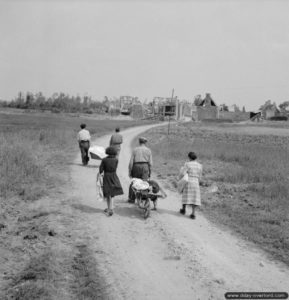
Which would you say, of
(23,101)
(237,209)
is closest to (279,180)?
(237,209)

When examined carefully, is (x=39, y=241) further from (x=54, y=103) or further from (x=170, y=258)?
(x=54, y=103)

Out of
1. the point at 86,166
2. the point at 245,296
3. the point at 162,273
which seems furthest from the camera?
the point at 86,166

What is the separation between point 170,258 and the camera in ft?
22.0

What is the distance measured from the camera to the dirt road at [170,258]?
5.65 m

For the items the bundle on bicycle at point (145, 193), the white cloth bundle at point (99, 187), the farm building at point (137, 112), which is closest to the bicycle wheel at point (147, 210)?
the bundle on bicycle at point (145, 193)

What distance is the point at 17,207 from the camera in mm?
10039

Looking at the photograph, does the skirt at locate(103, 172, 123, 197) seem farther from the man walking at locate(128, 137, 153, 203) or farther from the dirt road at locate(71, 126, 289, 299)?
the man walking at locate(128, 137, 153, 203)

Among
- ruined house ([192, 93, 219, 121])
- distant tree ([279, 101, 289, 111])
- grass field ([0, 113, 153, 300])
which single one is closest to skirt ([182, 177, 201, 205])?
grass field ([0, 113, 153, 300])

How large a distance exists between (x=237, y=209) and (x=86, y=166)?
25.3 feet

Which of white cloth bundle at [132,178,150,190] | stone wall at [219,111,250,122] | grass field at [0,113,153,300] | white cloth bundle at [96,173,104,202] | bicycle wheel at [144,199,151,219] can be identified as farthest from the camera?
stone wall at [219,111,250,122]

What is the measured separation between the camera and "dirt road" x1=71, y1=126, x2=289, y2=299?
5.65m

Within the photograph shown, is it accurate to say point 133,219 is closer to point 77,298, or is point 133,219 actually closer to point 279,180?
point 77,298

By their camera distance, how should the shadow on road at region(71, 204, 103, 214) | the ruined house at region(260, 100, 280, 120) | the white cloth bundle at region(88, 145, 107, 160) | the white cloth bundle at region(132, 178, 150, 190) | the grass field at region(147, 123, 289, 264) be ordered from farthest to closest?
the ruined house at region(260, 100, 280, 120)
the white cloth bundle at region(88, 145, 107, 160)
the shadow on road at region(71, 204, 103, 214)
the white cloth bundle at region(132, 178, 150, 190)
the grass field at region(147, 123, 289, 264)

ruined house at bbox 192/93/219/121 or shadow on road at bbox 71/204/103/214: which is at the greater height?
ruined house at bbox 192/93/219/121
